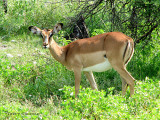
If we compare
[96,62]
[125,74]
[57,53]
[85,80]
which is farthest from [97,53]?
[85,80]

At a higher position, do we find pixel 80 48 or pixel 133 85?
pixel 80 48

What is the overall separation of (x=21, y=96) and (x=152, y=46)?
2.86m

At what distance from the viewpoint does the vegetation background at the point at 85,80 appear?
402 centimetres

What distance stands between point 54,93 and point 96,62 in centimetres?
104

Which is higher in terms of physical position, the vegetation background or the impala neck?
the impala neck

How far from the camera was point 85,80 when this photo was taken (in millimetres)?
6207

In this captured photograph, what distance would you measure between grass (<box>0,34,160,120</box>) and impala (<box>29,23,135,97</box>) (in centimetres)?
A: 36

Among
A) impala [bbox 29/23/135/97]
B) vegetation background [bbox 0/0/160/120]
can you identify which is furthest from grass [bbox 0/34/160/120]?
impala [bbox 29/23/135/97]

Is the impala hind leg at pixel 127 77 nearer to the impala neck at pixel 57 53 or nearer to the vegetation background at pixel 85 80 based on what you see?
the vegetation background at pixel 85 80

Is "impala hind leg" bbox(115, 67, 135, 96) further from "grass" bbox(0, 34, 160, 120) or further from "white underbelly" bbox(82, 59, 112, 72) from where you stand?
"white underbelly" bbox(82, 59, 112, 72)

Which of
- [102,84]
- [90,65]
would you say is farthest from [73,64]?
[102,84]

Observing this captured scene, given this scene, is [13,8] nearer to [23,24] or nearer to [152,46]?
[23,24]

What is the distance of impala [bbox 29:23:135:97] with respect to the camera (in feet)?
16.8

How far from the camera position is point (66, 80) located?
6020mm
